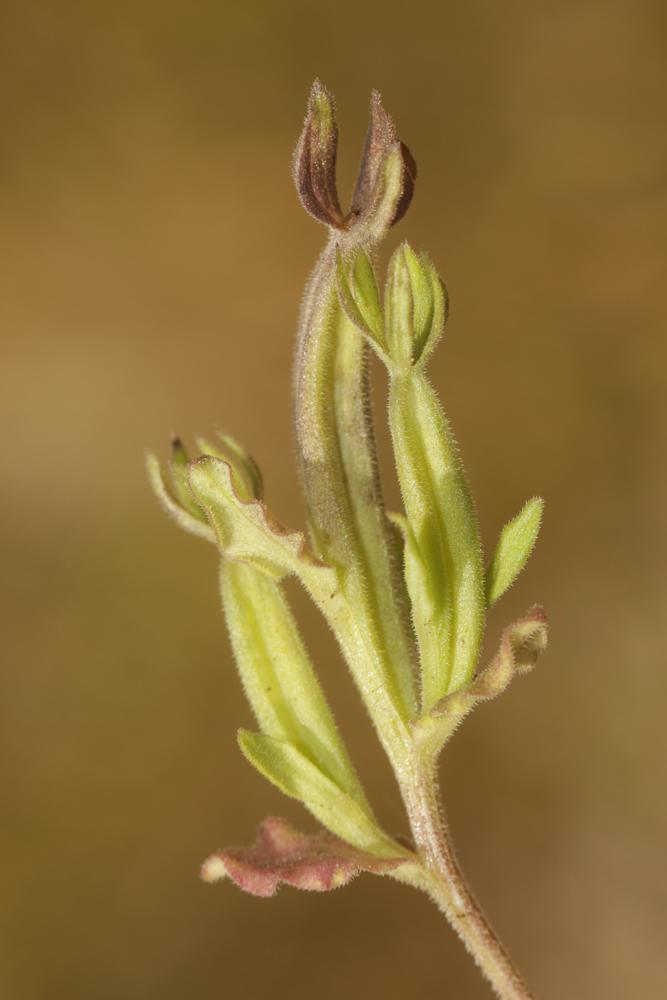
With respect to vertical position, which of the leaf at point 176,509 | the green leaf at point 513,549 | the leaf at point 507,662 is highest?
the leaf at point 176,509

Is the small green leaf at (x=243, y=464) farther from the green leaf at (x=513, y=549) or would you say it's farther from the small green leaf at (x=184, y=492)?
the green leaf at (x=513, y=549)

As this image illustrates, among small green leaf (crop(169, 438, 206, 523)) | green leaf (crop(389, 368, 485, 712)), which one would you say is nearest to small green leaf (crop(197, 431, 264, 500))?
small green leaf (crop(169, 438, 206, 523))

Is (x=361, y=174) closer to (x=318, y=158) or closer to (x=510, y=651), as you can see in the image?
(x=318, y=158)

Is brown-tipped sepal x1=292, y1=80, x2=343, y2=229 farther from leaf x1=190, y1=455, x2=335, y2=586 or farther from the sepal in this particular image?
leaf x1=190, y1=455, x2=335, y2=586

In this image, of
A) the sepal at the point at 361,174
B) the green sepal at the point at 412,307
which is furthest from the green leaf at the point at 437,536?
the sepal at the point at 361,174

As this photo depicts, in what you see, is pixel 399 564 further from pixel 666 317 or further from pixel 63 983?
pixel 666 317

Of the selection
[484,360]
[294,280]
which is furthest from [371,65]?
[484,360]

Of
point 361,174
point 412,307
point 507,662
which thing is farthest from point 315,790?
point 361,174
